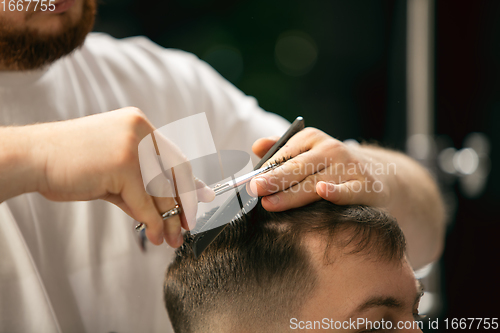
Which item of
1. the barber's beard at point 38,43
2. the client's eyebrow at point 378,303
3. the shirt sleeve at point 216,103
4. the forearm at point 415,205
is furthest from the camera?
Answer: the shirt sleeve at point 216,103

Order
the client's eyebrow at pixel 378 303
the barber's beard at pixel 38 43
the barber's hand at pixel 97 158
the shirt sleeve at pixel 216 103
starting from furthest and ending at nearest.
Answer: the shirt sleeve at pixel 216 103, the barber's beard at pixel 38 43, the client's eyebrow at pixel 378 303, the barber's hand at pixel 97 158

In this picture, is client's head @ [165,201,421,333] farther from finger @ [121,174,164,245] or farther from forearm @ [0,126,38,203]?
forearm @ [0,126,38,203]

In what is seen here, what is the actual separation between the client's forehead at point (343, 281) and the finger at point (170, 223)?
0.20 meters

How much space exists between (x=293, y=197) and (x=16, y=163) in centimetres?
36

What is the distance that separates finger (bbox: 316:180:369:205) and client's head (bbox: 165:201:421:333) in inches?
0.7

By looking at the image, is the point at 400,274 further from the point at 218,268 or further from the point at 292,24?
the point at 292,24

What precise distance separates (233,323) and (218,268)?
87 millimetres

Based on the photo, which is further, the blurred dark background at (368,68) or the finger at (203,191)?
the blurred dark background at (368,68)

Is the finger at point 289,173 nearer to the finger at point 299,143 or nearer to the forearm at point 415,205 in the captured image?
the finger at point 299,143

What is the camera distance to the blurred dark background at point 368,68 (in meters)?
1.16

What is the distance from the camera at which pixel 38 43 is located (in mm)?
648

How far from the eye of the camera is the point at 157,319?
763mm


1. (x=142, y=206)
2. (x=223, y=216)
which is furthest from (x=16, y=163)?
(x=223, y=216)

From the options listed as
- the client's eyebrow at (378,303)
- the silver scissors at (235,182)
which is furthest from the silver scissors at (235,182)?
the client's eyebrow at (378,303)
